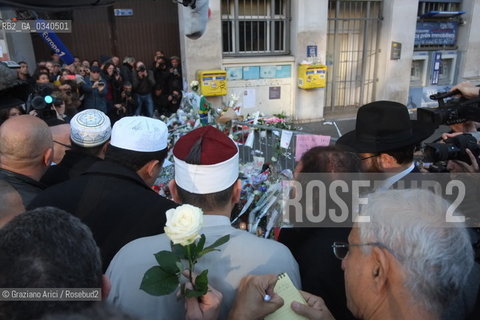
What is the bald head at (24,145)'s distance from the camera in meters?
2.42

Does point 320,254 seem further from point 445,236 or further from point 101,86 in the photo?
point 101,86

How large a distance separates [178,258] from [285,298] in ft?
1.29

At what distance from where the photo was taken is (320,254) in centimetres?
179

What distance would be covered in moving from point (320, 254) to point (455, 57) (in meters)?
13.0

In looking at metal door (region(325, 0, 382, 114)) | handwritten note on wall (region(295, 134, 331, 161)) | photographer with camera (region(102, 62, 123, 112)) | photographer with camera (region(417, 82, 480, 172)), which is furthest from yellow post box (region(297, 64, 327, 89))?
photographer with camera (region(417, 82, 480, 172))

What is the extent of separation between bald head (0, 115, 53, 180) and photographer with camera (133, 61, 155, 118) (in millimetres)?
6648

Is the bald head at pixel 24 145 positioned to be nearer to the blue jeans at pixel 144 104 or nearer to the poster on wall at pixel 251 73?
the blue jeans at pixel 144 104

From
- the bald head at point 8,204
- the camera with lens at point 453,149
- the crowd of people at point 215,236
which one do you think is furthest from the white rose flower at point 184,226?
the camera with lens at point 453,149

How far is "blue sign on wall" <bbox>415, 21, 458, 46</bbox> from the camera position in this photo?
11.7 metres

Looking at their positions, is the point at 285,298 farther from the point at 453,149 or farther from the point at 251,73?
the point at 251,73

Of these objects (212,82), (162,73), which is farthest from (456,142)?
(162,73)

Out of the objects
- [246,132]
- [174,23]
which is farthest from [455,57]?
[246,132]

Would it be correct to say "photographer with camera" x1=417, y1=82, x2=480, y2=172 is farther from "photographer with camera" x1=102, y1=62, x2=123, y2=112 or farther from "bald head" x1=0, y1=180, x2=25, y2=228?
"photographer with camera" x1=102, y1=62, x2=123, y2=112

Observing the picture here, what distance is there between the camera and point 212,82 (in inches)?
364
